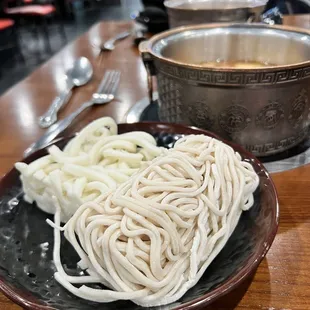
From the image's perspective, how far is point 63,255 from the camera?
0.55 metres

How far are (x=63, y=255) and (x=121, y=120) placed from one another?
503 mm

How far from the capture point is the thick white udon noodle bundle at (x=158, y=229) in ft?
1.47

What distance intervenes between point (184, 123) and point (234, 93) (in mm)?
149

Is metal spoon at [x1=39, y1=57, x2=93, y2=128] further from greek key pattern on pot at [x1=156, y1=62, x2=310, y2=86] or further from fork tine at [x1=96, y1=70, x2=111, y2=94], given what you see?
greek key pattern on pot at [x1=156, y1=62, x2=310, y2=86]

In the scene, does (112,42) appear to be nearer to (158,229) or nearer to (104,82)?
(104,82)

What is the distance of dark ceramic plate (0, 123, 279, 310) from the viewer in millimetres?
444

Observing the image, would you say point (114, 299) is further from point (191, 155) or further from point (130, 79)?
point (130, 79)

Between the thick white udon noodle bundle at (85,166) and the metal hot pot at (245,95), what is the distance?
0.42ft

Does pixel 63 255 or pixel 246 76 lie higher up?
pixel 246 76

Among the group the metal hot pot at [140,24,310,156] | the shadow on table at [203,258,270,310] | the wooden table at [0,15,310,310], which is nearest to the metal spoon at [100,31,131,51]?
the wooden table at [0,15,310,310]

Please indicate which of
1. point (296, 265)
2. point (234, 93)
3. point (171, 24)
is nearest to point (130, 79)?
point (171, 24)

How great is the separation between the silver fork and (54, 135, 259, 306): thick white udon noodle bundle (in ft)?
1.11

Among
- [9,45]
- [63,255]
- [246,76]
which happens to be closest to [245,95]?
[246,76]

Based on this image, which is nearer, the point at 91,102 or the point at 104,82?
the point at 91,102
